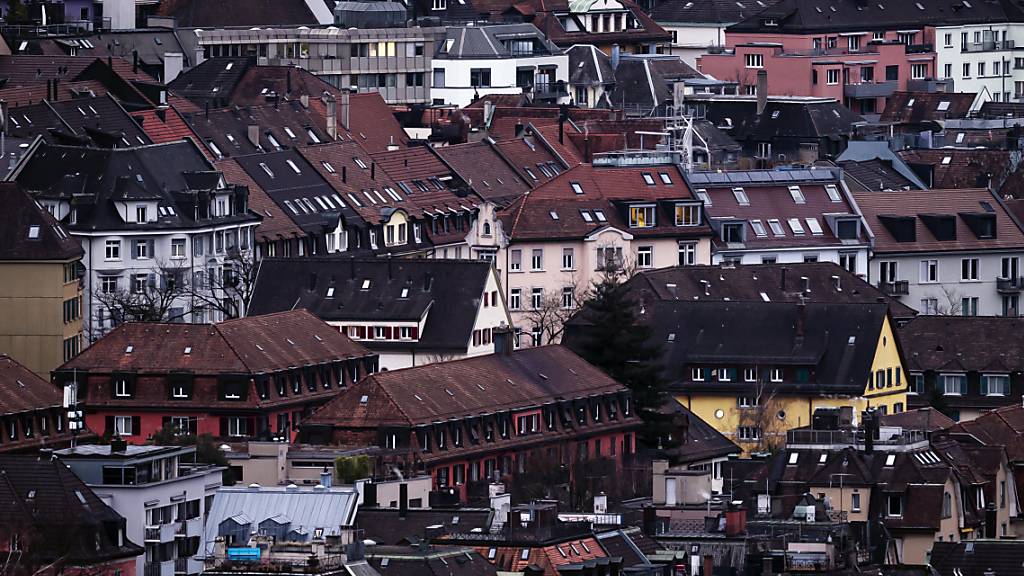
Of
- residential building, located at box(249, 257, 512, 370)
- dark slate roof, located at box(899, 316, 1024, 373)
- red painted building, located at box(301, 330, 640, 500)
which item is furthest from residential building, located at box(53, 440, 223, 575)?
dark slate roof, located at box(899, 316, 1024, 373)

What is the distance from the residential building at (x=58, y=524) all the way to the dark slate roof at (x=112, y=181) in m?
48.4

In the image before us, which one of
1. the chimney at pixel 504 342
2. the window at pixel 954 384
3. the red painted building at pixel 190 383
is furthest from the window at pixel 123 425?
the window at pixel 954 384

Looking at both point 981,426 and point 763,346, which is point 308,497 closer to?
point 981,426

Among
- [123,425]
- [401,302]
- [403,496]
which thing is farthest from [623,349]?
[403,496]

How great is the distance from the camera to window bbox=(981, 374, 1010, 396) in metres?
178

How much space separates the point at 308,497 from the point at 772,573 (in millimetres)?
13035

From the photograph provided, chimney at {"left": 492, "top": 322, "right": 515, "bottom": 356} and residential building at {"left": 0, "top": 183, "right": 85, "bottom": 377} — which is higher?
residential building at {"left": 0, "top": 183, "right": 85, "bottom": 377}

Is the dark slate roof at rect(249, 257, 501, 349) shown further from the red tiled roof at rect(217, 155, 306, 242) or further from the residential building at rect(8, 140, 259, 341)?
the red tiled roof at rect(217, 155, 306, 242)

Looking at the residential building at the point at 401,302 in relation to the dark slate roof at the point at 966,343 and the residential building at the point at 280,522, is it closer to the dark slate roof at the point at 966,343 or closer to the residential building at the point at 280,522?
the dark slate roof at the point at 966,343

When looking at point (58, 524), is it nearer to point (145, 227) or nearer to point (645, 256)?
point (145, 227)

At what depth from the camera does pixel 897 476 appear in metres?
148

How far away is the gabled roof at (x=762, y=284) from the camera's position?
7347 inches

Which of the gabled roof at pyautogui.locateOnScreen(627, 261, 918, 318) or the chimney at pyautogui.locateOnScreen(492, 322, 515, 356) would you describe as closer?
the chimney at pyautogui.locateOnScreen(492, 322, 515, 356)

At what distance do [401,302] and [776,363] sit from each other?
13304 millimetres
